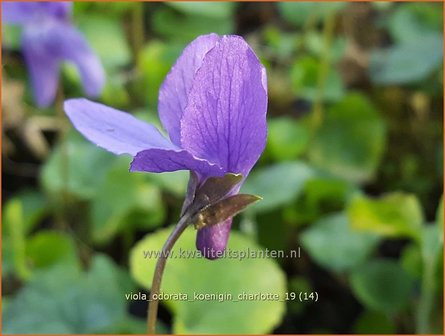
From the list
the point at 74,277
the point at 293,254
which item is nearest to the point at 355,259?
the point at 293,254

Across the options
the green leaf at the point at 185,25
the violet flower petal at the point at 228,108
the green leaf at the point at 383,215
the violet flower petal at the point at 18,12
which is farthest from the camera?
the green leaf at the point at 185,25

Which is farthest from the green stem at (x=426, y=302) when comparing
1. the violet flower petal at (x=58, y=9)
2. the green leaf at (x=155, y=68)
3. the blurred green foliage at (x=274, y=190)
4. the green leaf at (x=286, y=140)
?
the violet flower petal at (x=58, y=9)

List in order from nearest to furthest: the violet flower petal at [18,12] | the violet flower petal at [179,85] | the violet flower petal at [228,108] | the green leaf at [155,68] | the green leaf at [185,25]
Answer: the violet flower petal at [228,108] → the violet flower petal at [179,85] → the violet flower petal at [18,12] → the green leaf at [155,68] → the green leaf at [185,25]

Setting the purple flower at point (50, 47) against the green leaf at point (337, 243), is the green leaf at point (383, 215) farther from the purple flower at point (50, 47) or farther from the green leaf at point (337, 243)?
the purple flower at point (50, 47)

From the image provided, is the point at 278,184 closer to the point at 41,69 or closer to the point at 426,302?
the point at 426,302

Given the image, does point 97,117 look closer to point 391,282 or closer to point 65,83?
point 391,282

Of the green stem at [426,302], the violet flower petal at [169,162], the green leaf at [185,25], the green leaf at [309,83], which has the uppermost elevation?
the violet flower petal at [169,162]
